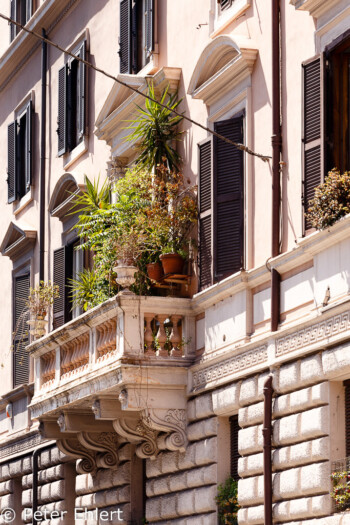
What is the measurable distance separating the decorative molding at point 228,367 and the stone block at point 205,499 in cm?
132

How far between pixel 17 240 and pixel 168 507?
33.1ft

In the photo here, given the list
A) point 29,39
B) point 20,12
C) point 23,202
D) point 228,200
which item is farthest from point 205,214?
point 20,12

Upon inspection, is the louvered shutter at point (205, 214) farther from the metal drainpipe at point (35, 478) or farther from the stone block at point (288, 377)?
the metal drainpipe at point (35, 478)

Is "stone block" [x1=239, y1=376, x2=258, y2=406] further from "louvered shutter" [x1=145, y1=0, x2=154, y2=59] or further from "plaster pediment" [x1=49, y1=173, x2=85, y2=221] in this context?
"plaster pediment" [x1=49, y1=173, x2=85, y2=221]

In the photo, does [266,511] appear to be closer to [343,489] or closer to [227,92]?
[343,489]

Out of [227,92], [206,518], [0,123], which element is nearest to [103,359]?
[206,518]

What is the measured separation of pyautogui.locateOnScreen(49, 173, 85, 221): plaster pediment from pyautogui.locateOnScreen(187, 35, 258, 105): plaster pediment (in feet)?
17.8

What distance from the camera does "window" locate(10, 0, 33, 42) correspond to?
29.2m

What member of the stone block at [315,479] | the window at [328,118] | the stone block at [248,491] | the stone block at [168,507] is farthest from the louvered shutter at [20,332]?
the stone block at [315,479]

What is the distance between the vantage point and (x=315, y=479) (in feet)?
48.1

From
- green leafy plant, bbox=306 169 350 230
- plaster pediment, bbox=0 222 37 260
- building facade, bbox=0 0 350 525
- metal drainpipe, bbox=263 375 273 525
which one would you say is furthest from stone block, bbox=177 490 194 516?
plaster pediment, bbox=0 222 37 260

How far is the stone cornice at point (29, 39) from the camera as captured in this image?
26.5m

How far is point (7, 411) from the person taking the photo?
2708cm

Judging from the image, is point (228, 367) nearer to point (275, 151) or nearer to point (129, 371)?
point (129, 371)
